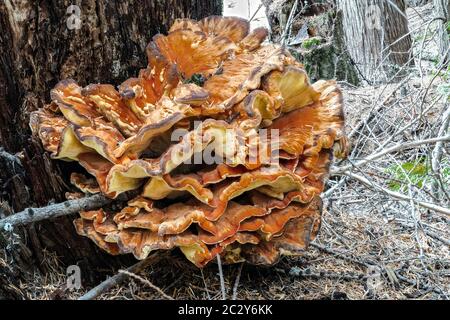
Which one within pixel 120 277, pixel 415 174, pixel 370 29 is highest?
pixel 370 29

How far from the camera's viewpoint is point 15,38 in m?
2.26

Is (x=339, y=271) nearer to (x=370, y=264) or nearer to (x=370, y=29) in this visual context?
(x=370, y=264)

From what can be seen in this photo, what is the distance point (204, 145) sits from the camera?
1.97 metres

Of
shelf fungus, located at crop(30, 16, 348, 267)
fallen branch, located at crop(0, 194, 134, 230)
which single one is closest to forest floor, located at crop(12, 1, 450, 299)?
shelf fungus, located at crop(30, 16, 348, 267)

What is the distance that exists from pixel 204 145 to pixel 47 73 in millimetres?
971

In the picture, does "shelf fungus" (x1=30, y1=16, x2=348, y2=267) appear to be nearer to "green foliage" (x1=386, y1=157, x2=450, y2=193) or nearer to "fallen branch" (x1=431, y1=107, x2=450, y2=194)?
"fallen branch" (x1=431, y1=107, x2=450, y2=194)

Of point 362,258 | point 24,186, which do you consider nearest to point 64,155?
point 24,186

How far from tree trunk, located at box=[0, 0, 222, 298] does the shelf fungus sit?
0.49 ft

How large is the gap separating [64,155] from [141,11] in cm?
91

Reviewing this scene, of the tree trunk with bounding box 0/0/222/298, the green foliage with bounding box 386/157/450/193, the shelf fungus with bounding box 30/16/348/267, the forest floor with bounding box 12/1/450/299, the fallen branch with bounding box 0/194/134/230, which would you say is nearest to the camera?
the shelf fungus with bounding box 30/16/348/267

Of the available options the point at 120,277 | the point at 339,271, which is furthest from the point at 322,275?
the point at 120,277

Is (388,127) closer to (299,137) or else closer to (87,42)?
(299,137)

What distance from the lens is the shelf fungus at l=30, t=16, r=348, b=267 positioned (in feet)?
6.61
